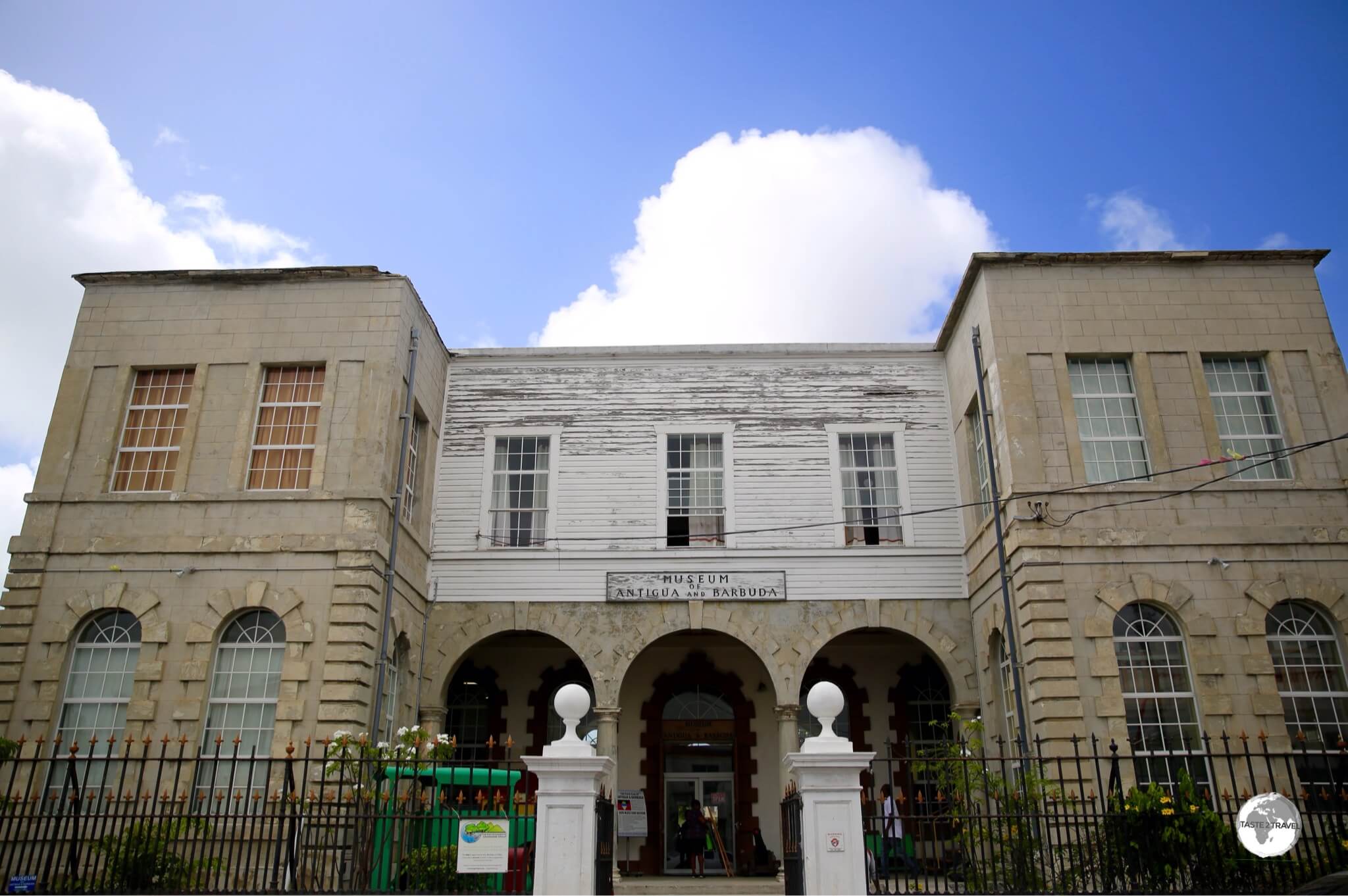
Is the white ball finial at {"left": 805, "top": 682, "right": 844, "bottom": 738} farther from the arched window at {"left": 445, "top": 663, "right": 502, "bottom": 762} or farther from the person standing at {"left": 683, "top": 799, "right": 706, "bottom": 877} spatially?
the arched window at {"left": 445, "top": 663, "right": 502, "bottom": 762}

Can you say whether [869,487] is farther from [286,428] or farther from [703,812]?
[286,428]

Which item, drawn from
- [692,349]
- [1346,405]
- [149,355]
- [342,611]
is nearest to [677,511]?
[692,349]

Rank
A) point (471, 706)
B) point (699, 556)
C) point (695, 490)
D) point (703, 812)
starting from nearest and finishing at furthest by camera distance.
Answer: point (699, 556) < point (695, 490) < point (703, 812) < point (471, 706)

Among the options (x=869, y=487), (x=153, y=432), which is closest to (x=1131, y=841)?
(x=869, y=487)

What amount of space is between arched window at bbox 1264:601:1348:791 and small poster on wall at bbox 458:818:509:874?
1038 cm

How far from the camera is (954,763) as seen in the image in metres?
13.7

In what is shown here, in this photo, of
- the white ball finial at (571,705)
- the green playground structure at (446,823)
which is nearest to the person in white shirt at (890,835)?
the white ball finial at (571,705)

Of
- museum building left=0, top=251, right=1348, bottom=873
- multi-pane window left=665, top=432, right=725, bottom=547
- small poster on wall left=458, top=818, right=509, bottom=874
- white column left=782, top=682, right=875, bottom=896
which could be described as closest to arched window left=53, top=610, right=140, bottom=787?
museum building left=0, top=251, right=1348, bottom=873

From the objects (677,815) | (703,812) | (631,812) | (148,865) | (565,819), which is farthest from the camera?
(677,815)

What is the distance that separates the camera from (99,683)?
14047 mm

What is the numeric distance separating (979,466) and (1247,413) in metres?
3.90

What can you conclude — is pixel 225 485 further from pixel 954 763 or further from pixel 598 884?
pixel 954 763

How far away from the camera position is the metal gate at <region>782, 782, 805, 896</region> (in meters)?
8.63

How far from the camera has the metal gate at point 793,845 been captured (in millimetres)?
8633
